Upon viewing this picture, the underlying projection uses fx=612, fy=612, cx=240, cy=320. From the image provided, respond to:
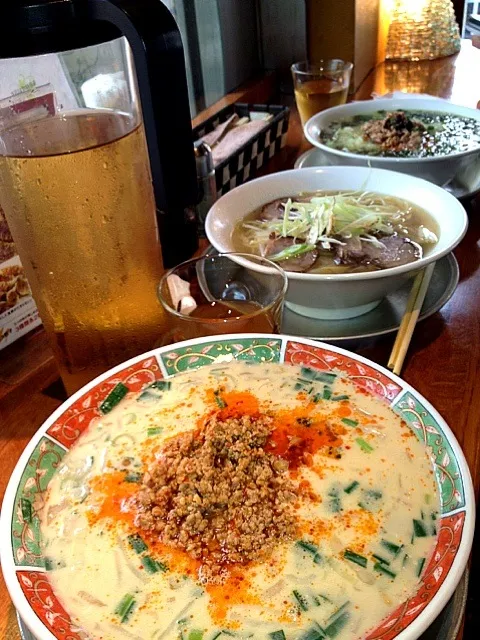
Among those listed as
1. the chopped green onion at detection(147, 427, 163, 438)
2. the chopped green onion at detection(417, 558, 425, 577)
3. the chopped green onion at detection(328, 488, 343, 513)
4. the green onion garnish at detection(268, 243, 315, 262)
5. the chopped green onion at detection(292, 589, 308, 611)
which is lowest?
the green onion garnish at detection(268, 243, 315, 262)

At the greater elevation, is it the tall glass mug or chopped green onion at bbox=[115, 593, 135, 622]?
the tall glass mug

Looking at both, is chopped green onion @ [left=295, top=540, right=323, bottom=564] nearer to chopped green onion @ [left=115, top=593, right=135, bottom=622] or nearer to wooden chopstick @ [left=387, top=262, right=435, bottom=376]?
chopped green onion @ [left=115, top=593, right=135, bottom=622]

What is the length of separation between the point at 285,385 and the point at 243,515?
0.25 m

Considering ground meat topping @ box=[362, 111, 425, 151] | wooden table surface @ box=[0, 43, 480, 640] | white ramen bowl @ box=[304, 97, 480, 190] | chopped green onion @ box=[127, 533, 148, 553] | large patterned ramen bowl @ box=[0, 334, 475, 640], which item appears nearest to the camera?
large patterned ramen bowl @ box=[0, 334, 475, 640]

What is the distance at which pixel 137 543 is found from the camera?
0.72m

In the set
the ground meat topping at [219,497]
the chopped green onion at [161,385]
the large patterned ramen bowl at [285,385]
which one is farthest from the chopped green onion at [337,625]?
the chopped green onion at [161,385]

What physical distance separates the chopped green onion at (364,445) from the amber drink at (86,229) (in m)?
0.45

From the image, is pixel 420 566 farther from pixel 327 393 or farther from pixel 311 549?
pixel 327 393

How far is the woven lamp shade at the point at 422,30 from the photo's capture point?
131 inches

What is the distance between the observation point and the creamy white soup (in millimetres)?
643

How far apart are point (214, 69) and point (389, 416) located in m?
2.13

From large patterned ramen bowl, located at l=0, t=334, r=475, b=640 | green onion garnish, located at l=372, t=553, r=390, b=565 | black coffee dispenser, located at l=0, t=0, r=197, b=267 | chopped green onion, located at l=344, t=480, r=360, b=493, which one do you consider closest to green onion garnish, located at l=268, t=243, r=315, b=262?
Answer: black coffee dispenser, located at l=0, t=0, r=197, b=267

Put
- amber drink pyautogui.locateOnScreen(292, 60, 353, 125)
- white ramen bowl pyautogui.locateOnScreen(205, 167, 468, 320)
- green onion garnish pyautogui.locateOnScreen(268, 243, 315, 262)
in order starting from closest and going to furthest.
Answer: white ramen bowl pyautogui.locateOnScreen(205, 167, 468, 320), green onion garnish pyautogui.locateOnScreen(268, 243, 315, 262), amber drink pyautogui.locateOnScreen(292, 60, 353, 125)

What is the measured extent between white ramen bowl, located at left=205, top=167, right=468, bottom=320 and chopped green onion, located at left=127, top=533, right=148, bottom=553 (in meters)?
0.55
